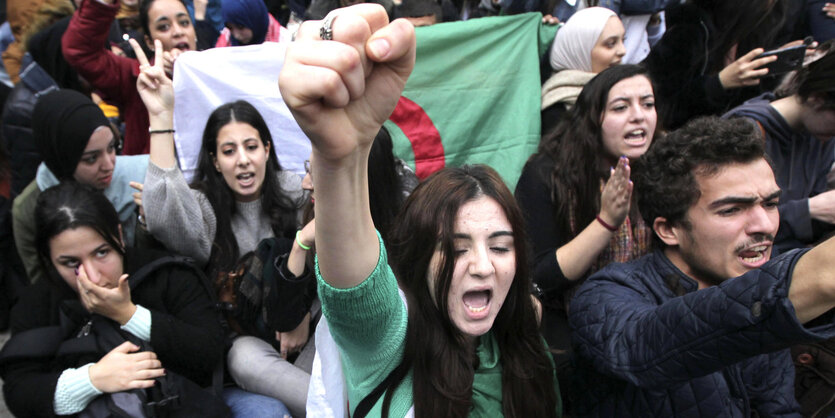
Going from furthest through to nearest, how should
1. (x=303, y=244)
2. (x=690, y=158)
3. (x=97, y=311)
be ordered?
(x=303, y=244), (x=97, y=311), (x=690, y=158)

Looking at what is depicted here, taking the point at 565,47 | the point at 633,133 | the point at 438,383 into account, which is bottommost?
the point at 438,383

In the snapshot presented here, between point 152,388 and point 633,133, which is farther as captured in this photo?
point 633,133

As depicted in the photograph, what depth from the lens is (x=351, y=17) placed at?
89 centimetres

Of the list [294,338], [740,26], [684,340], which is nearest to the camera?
[684,340]

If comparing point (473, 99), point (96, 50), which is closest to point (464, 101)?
point (473, 99)

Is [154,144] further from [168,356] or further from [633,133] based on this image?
[633,133]

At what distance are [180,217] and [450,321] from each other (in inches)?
58.6

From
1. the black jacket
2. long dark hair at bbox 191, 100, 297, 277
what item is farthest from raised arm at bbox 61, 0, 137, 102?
the black jacket

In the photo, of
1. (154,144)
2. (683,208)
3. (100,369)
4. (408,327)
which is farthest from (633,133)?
(100,369)

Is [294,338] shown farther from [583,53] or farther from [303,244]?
[583,53]

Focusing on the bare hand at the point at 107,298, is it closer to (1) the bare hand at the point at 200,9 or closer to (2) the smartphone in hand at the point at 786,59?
(1) the bare hand at the point at 200,9

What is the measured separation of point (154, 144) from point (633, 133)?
2.00 meters

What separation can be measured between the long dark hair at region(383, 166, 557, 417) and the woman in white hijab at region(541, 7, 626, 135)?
1.93m

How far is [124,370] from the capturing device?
2.19 meters
